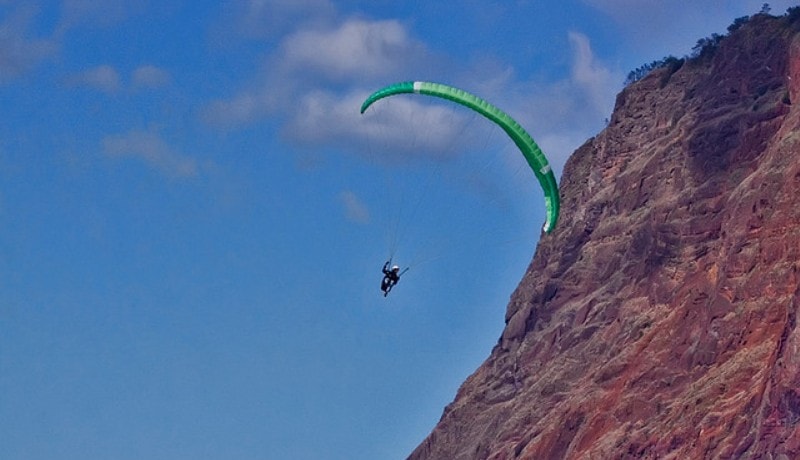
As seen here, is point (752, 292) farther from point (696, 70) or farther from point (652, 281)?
point (696, 70)

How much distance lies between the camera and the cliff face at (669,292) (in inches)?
5349

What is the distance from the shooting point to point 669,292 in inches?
6033

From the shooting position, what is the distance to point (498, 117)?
7856 centimetres

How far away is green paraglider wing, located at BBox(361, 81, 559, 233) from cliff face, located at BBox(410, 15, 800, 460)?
4783 centimetres

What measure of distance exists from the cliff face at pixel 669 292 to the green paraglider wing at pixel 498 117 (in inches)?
1883

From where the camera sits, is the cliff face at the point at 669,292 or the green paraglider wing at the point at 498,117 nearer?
the green paraglider wing at the point at 498,117

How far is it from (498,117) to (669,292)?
253 feet

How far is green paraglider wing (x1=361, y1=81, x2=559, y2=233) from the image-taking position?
3081 inches

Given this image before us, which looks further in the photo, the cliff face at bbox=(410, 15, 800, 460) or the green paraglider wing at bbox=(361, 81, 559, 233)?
the cliff face at bbox=(410, 15, 800, 460)

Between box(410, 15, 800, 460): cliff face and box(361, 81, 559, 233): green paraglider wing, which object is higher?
box(410, 15, 800, 460): cliff face

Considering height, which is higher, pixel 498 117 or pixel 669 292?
pixel 669 292

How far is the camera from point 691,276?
495ft

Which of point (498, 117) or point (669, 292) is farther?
point (669, 292)

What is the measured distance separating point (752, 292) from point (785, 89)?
72.3 ft
